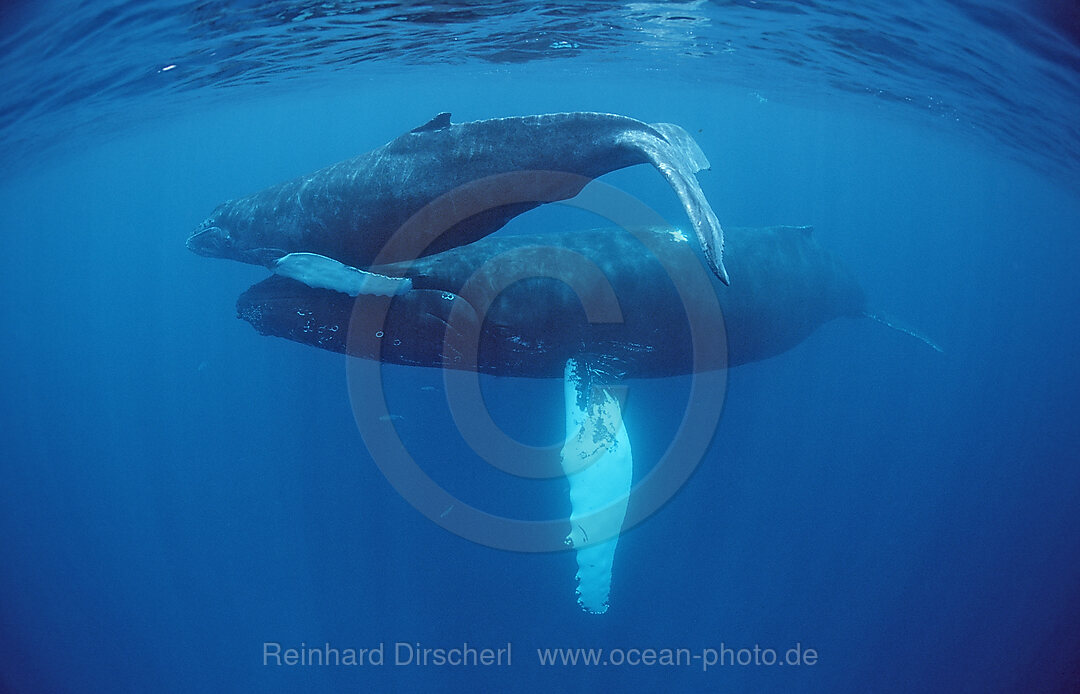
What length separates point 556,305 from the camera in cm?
767

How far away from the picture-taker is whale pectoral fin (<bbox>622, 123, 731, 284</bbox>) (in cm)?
416

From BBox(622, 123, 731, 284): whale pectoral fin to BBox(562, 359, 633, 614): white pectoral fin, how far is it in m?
3.66

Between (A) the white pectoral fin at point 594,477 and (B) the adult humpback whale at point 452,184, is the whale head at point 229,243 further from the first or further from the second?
(A) the white pectoral fin at point 594,477

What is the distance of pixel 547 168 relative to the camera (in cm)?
558

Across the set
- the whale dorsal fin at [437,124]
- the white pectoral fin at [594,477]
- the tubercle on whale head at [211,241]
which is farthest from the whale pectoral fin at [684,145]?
the tubercle on whale head at [211,241]

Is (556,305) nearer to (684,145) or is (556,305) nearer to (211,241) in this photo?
(684,145)

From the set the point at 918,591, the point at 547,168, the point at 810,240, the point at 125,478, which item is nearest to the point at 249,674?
the point at 125,478

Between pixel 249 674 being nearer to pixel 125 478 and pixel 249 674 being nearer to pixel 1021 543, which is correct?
pixel 125 478

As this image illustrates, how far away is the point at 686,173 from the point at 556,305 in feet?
9.98

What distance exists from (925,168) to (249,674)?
42319mm
